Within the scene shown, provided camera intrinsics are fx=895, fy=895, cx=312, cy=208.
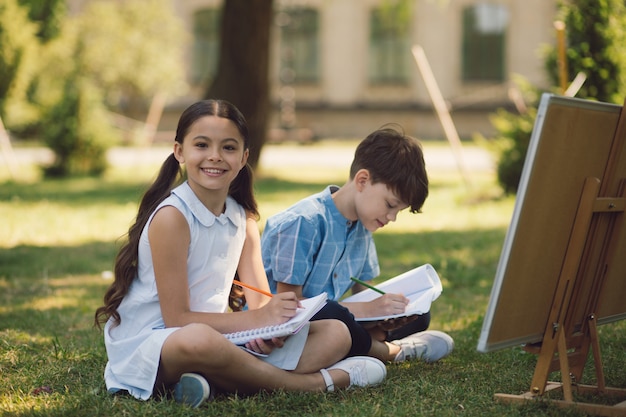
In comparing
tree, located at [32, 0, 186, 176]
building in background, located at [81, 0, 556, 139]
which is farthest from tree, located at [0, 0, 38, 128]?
building in background, located at [81, 0, 556, 139]

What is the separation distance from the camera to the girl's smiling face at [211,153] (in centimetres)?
319

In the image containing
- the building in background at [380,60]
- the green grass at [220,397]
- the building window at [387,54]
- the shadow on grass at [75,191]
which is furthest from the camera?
the building window at [387,54]

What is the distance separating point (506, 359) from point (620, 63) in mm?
5860

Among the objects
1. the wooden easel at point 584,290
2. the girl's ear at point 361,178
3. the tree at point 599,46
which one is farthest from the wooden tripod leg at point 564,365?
the tree at point 599,46

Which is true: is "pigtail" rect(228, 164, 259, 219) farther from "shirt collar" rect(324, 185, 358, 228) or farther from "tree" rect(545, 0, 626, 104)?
"tree" rect(545, 0, 626, 104)

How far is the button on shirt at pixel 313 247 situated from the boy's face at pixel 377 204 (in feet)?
0.41

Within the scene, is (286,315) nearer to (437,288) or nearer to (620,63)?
(437,288)

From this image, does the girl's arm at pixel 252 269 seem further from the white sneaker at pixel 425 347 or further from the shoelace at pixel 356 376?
the white sneaker at pixel 425 347

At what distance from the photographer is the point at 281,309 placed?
120 inches

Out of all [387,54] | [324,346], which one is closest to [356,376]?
[324,346]

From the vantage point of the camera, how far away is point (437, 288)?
3.59m

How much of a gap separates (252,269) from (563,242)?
1.16 m

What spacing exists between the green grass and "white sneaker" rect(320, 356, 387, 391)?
4 cm

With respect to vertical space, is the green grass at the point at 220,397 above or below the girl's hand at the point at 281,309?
below
